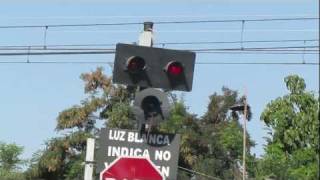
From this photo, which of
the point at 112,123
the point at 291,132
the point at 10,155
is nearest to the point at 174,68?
the point at 291,132

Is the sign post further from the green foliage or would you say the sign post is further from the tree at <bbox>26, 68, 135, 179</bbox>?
the green foliage

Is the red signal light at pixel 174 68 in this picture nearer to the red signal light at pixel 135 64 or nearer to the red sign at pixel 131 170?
the red signal light at pixel 135 64

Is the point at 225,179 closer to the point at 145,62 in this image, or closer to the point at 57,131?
the point at 57,131

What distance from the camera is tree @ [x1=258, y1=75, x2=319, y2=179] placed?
34312 millimetres

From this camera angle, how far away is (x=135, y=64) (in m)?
12.4

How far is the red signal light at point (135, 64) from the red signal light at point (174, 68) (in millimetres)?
383

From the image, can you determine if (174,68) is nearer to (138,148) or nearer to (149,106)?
(149,106)

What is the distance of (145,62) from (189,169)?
40814mm

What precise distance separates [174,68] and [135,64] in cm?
60

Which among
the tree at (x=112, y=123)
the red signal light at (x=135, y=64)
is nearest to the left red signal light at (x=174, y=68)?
the red signal light at (x=135, y=64)

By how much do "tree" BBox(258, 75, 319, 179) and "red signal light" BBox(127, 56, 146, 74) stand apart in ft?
70.6

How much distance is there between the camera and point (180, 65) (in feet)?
41.3

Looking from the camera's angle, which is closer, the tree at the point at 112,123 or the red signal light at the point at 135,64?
the red signal light at the point at 135,64

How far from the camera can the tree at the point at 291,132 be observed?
34312 mm
